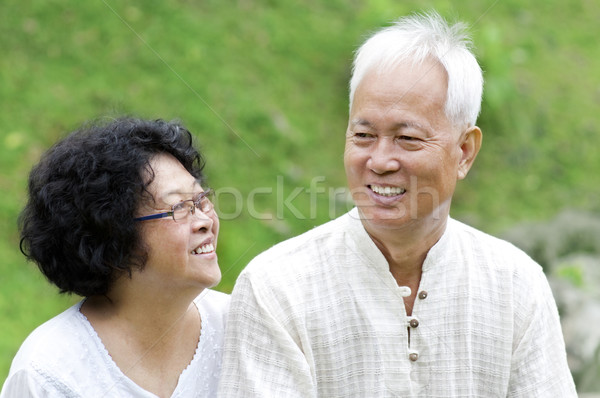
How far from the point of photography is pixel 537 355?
2.99 m

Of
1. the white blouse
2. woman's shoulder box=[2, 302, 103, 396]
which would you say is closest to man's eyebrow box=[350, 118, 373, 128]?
the white blouse

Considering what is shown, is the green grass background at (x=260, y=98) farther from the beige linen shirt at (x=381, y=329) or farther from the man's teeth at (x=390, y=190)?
the man's teeth at (x=390, y=190)

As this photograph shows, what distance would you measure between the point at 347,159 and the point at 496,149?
13.7 feet

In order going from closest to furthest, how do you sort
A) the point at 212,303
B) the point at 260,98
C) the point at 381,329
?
the point at 381,329, the point at 212,303, the point at 260,98

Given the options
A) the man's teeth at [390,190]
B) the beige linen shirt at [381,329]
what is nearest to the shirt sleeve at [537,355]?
the beige linen shirt at [381,329]

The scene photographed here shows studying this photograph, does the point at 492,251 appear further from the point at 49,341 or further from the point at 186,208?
the point at 49,341

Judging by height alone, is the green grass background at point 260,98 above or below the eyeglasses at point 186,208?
above

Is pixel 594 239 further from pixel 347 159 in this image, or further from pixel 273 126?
pixel 347 159

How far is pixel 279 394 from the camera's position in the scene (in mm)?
2824

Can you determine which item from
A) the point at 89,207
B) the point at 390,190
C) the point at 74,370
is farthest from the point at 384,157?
the point at 74,370

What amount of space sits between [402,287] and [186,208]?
82cm

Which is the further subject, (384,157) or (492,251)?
(492,251)

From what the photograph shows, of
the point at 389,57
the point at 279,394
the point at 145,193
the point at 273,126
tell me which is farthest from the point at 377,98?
the point at 273,126

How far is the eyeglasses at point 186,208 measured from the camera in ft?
9.72
